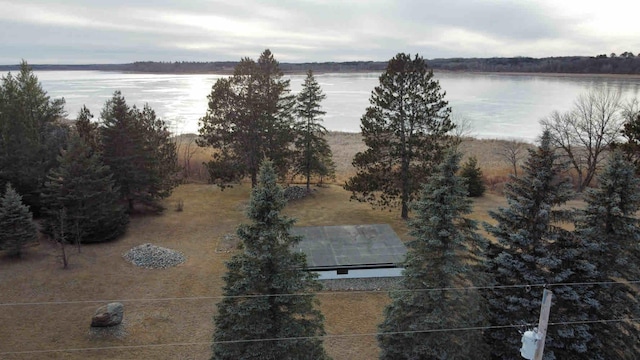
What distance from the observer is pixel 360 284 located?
15742 millimetres

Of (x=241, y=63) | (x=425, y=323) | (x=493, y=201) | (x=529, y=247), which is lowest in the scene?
(x=493, y=201)

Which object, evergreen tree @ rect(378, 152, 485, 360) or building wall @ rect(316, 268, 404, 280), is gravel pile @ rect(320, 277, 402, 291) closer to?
building wall @ rect(316, 268, 404, 280)

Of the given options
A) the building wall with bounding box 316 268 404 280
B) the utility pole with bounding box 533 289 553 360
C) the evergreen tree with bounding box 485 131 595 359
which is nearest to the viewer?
the utility pole with bounding box 533 289 553 360

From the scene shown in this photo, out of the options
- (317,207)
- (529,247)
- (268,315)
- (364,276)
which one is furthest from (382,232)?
(268,315)

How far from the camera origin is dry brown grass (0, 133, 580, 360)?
39.2 ft

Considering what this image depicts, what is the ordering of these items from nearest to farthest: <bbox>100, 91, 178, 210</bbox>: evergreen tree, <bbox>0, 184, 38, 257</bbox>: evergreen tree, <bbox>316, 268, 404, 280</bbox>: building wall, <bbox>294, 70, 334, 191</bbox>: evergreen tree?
<bbox>316, 268, 404, 280</bbox>: building wall
<bbox>0, 184, 38, 257</bbox>: evergreen tree
<bbox>100, 91, 178, 210</bbox>: evergreen tree
<bbox>294, 70, 334, 191</bbox>: evergreen tree

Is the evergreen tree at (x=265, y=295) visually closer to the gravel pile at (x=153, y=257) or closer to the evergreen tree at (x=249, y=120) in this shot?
the gravel pile at (x=153, y=257)

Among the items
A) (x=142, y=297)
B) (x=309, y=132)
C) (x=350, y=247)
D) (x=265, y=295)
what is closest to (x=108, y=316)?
(x=142, y=297)

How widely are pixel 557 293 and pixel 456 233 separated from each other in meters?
2.77

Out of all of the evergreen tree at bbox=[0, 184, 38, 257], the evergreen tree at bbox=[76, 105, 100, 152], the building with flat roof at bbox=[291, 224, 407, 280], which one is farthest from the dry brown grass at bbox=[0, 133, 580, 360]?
the evergreen tree at bbox=[76, 105, 100, 152]

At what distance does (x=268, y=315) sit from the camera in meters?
8.91

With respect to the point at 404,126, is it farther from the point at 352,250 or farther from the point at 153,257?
the point at 153,257

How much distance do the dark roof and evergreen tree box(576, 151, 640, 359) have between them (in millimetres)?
6318

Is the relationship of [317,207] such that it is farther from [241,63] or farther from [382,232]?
[241,63]
